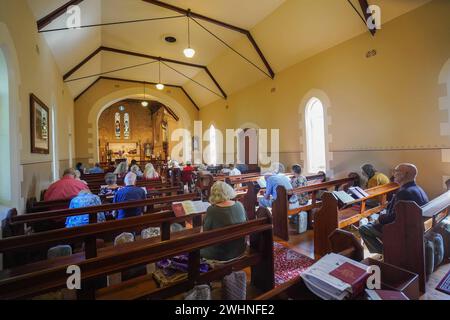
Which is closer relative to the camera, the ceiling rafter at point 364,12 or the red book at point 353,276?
the red book at point 353,276

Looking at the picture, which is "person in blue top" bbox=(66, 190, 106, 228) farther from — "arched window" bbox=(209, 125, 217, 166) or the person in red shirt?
"arched window" bbox=(209, 125, 217, 166)

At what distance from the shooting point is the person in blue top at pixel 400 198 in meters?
2.32

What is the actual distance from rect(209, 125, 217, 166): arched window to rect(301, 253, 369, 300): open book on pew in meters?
9.40

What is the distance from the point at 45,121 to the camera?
4148 mm

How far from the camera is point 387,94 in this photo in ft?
14.1

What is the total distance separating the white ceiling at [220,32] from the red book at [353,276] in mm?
4790

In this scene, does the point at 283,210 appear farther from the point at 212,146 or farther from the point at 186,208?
the point at 212,146

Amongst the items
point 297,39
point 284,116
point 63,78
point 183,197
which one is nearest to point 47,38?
point 63,78

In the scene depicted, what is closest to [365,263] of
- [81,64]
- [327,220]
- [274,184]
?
[327,220]

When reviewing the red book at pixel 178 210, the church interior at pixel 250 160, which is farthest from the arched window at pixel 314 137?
the red book at pixel 178 210

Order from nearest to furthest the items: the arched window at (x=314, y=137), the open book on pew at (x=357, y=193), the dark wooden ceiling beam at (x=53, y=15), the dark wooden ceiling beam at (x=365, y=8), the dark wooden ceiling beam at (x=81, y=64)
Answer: the open book on pew at (x=357, y=193) < the dark wooden ceiling beam at (x=53, y=15) < the dark wooden ceiling beam at (x=365, y=8) < the arched window at (x=314, y=137) < the dark wooden ceiling beam at (x=81, y=64)

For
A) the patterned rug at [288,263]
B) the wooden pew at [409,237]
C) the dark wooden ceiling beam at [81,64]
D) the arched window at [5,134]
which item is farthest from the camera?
the dark wooden ceiling beam at [81,64]

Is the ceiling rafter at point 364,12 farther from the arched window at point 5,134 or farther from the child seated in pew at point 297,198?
the arched window at point 5,134
